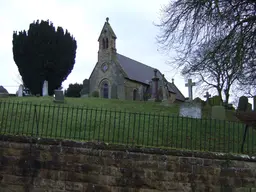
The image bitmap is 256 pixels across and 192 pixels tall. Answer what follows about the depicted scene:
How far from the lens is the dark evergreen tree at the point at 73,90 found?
43.3 metres

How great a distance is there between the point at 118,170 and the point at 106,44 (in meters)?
33.5

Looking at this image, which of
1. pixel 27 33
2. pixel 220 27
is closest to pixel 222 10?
pixel 220 27

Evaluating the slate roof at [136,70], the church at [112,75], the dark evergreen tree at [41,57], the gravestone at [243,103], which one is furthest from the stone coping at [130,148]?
the slate roof at [136,70]

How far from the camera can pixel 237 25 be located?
13.2 m

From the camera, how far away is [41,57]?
25.8 metres

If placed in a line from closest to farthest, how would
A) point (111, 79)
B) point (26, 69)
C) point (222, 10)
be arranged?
point (222, 10) → point (26, 69) → point (111, 79)

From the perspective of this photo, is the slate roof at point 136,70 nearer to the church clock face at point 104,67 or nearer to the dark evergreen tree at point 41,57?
the church clock face at point 104,67

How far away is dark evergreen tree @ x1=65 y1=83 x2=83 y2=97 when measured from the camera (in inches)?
1704

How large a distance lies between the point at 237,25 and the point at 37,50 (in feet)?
58.7

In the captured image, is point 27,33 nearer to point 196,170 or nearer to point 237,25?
point 237,25

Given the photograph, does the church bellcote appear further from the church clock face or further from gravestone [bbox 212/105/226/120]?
gravestone [bbox 212/105/226/120]

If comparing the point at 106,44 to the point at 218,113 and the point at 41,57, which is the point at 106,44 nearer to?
the point at 41,57

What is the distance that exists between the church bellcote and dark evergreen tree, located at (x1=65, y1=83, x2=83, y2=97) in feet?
23.2

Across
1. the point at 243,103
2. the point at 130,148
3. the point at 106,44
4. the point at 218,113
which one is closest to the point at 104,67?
the point at 106,44
